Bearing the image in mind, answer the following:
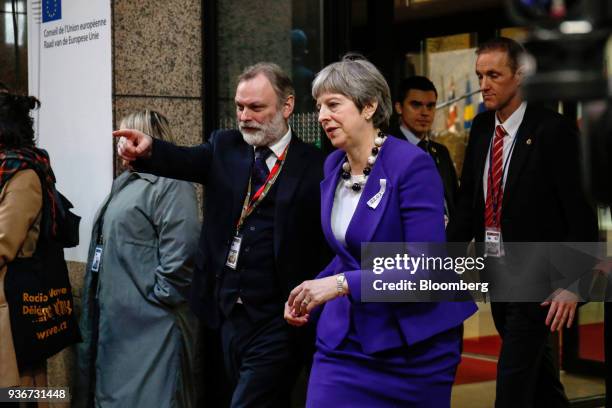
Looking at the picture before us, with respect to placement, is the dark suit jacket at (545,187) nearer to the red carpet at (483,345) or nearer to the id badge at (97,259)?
the id badge at (97,259)

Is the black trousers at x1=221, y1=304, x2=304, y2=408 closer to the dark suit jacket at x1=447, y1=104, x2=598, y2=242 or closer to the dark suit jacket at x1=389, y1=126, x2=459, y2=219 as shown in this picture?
the dark suit jacket at x1=447, y1=104, x2=598, y2=242

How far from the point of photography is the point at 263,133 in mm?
4738

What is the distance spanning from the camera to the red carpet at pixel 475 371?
8.42 meters

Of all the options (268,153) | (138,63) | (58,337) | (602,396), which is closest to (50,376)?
(58,337)

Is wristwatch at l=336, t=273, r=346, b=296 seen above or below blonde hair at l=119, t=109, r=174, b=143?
below

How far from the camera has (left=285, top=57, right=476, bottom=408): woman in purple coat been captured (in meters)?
3.80

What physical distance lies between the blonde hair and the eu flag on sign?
141 centimetres

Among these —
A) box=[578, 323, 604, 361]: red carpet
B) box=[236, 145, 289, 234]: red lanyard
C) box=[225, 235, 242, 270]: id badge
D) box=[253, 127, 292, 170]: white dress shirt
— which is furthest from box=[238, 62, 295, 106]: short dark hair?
box=[578, 323, 604, 361]: red carpet

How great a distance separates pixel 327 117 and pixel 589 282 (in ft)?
5.09

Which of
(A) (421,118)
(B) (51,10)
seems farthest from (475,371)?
(B) (51,10)

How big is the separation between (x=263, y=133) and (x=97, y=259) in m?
1.61

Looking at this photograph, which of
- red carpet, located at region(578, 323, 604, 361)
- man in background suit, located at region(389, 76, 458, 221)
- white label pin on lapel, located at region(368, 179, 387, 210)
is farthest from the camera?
red carpet, located at region(578, 323, 604, 361)

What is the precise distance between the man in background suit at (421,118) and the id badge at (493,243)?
1.92m

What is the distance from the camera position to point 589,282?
4.75 metres
